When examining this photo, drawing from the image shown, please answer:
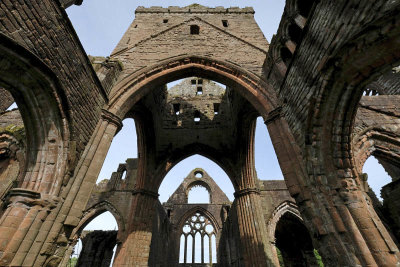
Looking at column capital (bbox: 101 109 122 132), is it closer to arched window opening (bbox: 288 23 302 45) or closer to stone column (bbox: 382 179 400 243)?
arched window opening (bbox: 288 23 302 45)

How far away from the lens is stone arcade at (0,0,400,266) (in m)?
2.99

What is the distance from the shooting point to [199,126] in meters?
10.4

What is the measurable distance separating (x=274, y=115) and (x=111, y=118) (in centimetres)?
432

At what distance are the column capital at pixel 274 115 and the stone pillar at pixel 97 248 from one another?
13403 millimetres

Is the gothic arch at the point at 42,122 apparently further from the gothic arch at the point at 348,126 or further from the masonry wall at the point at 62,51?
the gothic arch at the point at 348,126

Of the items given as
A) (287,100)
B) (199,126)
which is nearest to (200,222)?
(199,126)

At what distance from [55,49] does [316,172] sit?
5.48 meters

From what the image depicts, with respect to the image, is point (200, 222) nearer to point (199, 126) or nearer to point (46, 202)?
point (199, 126)

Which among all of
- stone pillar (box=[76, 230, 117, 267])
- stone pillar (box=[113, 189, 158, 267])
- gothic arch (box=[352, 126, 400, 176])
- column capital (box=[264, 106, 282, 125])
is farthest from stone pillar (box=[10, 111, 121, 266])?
stone pillar (box=[76, 230, 117, 267])

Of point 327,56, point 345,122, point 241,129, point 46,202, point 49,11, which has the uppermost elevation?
point 241,129

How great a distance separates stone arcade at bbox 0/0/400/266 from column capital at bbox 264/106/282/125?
3 centimetres

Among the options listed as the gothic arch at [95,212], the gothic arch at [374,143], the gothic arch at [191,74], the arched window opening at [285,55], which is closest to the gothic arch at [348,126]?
the gothic arch at [191,74]

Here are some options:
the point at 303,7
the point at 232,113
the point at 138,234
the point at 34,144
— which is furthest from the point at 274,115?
the point at 138,234

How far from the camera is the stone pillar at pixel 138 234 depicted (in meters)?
A: 7.10
